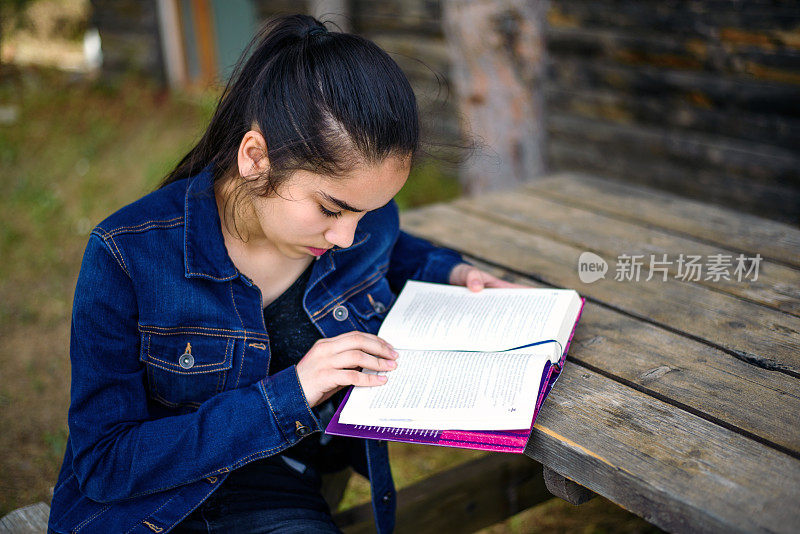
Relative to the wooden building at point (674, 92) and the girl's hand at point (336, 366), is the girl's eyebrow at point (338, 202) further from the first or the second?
the wooden building at point (674, 92)

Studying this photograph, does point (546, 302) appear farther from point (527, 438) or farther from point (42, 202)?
point (42, 202)

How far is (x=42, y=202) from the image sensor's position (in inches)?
175

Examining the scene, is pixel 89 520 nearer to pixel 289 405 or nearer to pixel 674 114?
pixel 289 405

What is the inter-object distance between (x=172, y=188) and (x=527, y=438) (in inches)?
32.3

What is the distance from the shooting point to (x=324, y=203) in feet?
4.12

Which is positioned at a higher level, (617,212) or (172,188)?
(172,188)

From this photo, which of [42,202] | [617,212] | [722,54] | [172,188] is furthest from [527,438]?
[42,202]

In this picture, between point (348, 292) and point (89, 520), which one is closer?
point (89, 520)

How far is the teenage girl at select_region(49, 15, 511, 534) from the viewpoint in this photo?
3.90ft

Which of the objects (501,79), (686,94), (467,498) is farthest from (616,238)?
(686,94)

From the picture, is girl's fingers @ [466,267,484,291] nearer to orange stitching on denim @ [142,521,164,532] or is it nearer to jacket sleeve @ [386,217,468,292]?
jacket sleeve @ [386,217,468,292]

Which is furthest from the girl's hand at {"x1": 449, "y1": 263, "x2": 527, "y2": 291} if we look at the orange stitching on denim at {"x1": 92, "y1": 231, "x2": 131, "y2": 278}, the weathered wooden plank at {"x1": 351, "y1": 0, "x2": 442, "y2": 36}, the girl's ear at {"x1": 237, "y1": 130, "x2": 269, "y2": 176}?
the weathered wooden plank at {"x1": 351, "y1": 0, "x2": 442, "y2": 36}

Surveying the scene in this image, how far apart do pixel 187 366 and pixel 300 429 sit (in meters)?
0.25

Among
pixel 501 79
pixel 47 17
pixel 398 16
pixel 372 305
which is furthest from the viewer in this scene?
pixel 47 17
